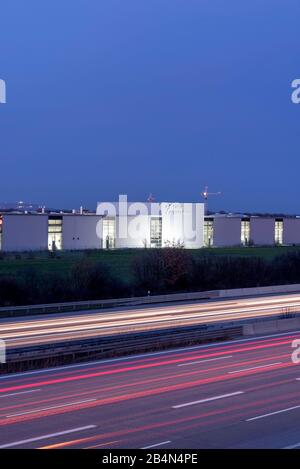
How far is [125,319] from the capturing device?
112 feet

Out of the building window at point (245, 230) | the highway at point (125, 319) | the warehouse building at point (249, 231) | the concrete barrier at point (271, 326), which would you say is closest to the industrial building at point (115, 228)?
the warehouse building at point (249, 231)

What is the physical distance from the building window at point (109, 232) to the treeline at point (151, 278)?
33.0 metres

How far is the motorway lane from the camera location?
1312 centimetres

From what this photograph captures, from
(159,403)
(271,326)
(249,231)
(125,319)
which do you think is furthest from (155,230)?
(159,403)

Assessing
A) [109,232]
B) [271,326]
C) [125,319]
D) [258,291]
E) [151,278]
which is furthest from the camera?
[109,232]

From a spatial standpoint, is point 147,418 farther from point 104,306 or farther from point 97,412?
point 104,306

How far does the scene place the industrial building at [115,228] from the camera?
87.9 meters

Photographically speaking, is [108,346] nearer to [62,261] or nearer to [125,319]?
[125,319]

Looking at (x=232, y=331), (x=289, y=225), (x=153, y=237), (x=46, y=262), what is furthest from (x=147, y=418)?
(x=289, y=225)

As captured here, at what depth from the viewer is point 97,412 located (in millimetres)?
15430

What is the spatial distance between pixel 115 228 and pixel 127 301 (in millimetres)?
52677

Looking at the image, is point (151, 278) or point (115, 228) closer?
point (151, 278)

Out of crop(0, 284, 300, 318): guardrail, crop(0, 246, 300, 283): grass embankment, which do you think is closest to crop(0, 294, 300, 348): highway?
crop(0, 284, 300, 318): guardrail

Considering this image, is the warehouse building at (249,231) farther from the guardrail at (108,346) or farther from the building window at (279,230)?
the guardrail at (108,346)
